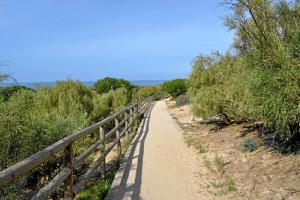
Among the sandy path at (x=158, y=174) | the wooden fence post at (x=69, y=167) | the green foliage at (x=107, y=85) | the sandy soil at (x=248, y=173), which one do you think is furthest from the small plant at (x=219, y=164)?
the green foliage at (x=107, y=85)

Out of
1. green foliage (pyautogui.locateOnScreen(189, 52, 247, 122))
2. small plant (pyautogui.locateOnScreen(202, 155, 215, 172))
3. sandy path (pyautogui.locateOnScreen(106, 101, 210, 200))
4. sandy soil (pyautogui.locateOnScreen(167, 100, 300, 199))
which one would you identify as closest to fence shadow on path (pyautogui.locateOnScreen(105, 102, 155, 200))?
sandy path (pyautogui.locateOnScreen(106, 101, 210, 200))

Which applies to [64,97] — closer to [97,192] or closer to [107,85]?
[97,192]

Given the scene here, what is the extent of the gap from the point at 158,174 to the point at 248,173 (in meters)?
1.85

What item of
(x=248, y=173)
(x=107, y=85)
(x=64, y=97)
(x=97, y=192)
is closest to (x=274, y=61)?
(x=248, y=173)

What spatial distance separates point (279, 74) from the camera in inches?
275

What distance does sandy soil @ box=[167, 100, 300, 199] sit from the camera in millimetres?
6164

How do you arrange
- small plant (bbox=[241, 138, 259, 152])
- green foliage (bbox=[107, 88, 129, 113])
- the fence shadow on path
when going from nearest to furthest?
the fence shadow on path < small plant (bbox=[241, 138, 259, 152]) < green foliage (bbox=[107, 88, 129, 113])

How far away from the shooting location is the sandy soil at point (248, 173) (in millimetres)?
6164

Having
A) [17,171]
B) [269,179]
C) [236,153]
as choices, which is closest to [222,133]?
[236,153]

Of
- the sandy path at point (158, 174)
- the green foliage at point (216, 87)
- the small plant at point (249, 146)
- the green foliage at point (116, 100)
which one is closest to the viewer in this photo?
the sandy path at point (158, 174)

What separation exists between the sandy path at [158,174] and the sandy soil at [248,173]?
277 mm

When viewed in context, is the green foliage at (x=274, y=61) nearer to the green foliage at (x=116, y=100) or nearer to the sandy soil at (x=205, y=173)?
the sandy soil at (x=205, y=173)

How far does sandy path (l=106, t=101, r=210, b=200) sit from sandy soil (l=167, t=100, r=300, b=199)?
10.9 inches

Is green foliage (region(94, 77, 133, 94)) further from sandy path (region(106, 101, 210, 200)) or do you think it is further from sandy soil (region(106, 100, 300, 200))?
sandy soil (region(106, 100, 300, 200))
